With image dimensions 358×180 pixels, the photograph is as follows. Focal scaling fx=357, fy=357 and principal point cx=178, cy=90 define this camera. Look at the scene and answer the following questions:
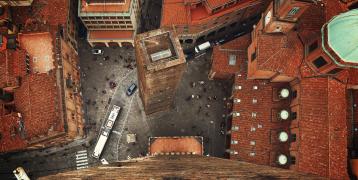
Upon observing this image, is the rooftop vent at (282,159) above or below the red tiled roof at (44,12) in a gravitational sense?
below

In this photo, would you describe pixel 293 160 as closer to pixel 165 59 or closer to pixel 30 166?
pixel 165 59

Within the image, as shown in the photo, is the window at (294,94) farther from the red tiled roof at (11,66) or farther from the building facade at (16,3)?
the building facade at (16,3)

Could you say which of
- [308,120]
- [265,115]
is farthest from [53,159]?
[308,120]

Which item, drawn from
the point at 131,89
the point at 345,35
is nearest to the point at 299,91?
the point at 345,35

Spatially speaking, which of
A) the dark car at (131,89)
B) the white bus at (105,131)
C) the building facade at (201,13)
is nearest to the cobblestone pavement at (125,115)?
the dark car at (131,89)

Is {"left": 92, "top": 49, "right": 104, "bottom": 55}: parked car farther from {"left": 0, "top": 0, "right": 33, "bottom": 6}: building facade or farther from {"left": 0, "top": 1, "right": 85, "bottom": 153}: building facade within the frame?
{"left": 0, "top": 0, "right": 33, "bottom": 6}: building facade
